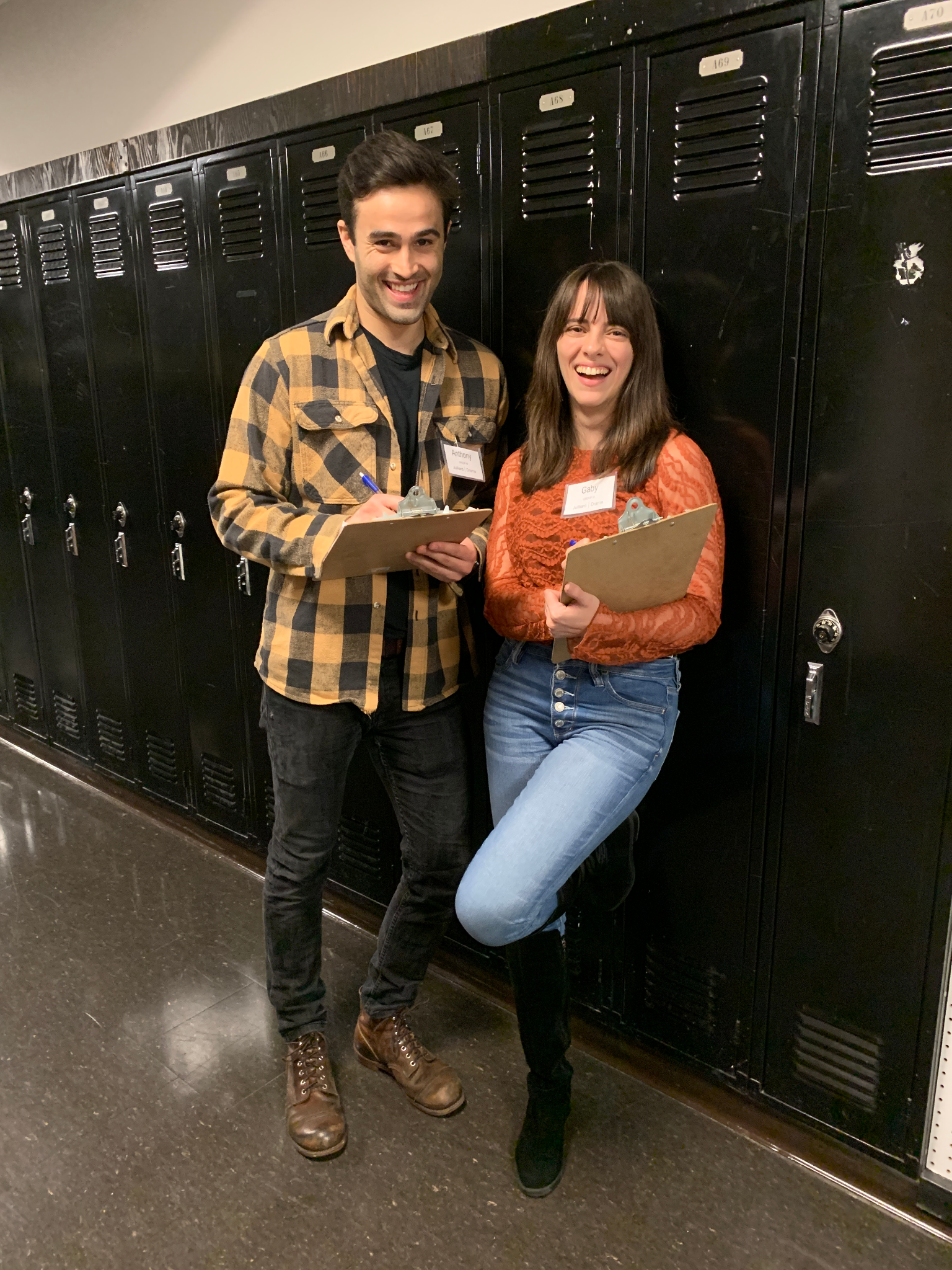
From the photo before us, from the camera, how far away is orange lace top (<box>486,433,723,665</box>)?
1.66m

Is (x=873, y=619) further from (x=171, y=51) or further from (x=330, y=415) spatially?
(x=171, y=51)

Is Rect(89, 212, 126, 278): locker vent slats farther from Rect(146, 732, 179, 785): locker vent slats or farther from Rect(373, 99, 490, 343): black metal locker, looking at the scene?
Rect(146, 732, 179, 785): locker vent slats

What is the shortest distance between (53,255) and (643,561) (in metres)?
2.75

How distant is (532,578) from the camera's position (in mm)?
1773

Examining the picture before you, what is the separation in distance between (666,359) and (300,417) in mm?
742

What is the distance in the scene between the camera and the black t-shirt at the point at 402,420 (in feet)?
6.13

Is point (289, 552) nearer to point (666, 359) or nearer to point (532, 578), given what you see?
point (532, 578)

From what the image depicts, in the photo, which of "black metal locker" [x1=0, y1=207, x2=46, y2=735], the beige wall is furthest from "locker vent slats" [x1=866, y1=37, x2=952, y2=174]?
"black metal locker" [x1=0, y1=207, x2=46, y2=735]

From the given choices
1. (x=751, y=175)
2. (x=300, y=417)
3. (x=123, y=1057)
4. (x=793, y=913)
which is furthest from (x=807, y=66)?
(x=123, y=1057)

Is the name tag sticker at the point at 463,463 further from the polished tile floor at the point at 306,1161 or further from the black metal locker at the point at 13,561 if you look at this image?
the black metal locker at the point at 13,561

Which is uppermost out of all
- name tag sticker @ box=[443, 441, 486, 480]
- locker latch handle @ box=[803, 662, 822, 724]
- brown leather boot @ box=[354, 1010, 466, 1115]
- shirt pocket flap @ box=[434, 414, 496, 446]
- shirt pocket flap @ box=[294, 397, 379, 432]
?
shirt pocket flap @ box=[294, 397, 379, 432]

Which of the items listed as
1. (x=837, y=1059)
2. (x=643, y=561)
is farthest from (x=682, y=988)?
(x=643, y=561)

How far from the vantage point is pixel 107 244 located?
118 inches

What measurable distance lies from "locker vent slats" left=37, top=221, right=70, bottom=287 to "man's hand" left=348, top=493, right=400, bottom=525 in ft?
7.18
